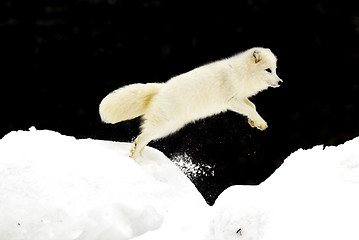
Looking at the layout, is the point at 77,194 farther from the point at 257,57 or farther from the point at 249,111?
the point at 257,57

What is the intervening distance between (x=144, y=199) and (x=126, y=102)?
992mm

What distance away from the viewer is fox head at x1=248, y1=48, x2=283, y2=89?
4.25 meters

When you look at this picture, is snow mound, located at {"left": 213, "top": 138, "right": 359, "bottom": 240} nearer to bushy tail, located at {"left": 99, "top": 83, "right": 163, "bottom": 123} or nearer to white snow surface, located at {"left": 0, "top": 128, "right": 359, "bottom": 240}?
white snow surface, located at {"left": 0, "top": 128, "right": 359, "bottom": 240}

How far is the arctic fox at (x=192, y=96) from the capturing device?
4043mm

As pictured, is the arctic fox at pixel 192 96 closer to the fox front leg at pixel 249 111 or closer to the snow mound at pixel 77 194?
the fox front leg at pixel 249 111

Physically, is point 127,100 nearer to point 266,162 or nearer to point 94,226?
point 94,226

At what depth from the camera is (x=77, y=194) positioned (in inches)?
126

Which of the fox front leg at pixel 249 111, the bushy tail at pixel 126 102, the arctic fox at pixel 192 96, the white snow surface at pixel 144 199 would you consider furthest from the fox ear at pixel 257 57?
the white snow surface at pixel 144 199

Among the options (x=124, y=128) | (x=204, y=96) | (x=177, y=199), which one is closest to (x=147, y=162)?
(x=177, y=199)

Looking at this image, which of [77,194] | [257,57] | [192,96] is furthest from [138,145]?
[257,57]

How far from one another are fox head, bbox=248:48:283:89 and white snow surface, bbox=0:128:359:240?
1.00 metres

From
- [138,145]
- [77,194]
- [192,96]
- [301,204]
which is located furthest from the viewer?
[192,96]

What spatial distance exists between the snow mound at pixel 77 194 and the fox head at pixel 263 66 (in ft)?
4.22

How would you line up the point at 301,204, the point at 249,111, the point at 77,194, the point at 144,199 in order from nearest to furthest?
the point at 301,204, the point at 77,194, the point at 144,199, the point at 249,111
